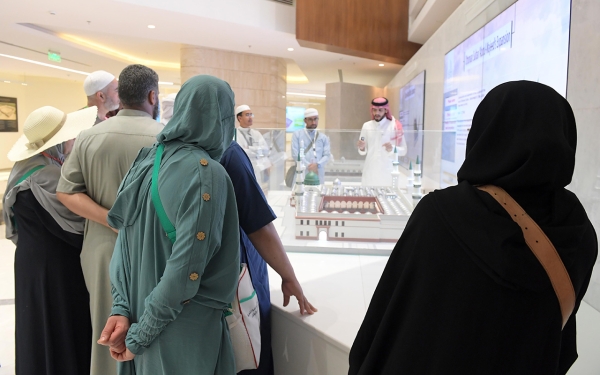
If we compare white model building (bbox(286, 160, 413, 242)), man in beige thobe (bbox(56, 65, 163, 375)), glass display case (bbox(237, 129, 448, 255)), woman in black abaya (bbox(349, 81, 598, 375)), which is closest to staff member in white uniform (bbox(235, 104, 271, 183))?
glass display case (bbox(237, 129, 448, 255))

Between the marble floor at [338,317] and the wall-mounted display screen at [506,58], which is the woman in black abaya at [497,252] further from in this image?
the wall-mounted display screen at [506,58]

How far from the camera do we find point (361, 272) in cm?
229

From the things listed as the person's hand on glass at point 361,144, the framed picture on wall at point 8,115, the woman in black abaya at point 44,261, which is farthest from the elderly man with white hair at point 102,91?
the framed picture on wall at point 8,115

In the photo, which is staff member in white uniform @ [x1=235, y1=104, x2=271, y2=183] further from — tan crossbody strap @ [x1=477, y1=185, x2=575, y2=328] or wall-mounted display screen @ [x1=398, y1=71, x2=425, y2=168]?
tan crossbody strap @ [x1=477, y1=185, x2=575, y2=328]

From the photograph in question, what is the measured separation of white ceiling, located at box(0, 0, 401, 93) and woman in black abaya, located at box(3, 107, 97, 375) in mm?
5126

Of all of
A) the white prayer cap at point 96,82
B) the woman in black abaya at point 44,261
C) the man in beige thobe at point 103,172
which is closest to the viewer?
the man in beige thobe at point 103,172

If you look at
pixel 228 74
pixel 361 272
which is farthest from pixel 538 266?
pixel 228 74

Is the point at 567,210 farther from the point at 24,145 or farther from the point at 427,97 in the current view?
the point at 427,97

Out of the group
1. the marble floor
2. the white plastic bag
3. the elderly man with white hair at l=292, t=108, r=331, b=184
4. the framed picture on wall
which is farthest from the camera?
the framed picture on wall

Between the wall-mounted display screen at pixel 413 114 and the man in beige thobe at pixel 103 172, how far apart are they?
6.99 ft

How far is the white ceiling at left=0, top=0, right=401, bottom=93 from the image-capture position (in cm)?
668

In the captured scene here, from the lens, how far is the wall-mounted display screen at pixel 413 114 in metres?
3.33

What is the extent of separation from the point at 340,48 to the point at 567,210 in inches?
333

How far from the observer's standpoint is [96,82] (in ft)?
7.77
